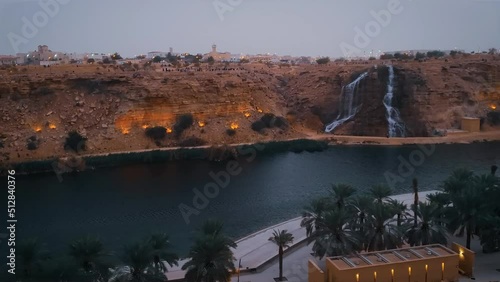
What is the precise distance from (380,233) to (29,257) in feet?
34.6

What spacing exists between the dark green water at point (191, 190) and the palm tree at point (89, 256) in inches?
248

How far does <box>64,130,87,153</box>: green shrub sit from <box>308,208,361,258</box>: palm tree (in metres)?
27.2

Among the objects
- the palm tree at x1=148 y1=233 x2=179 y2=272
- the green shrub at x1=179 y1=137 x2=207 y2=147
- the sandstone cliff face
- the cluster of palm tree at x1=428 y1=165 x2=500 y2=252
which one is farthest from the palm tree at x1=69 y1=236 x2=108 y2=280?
the sandstone cliff face

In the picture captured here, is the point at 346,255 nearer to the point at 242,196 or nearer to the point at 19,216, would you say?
the point at 242,196

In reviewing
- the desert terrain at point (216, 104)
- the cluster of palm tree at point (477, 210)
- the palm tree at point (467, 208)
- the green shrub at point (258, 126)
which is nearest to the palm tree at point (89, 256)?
the cluster of palm tree at point (477, 210)

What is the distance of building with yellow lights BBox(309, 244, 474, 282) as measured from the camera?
13555 millimetres

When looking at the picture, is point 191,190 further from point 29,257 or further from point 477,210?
point 477,210

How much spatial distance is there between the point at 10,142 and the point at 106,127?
7.61 meters

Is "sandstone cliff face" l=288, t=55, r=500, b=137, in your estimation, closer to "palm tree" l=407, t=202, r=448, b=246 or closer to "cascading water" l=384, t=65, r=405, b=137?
"cascading water" l=384, t=65, r=405, b=137

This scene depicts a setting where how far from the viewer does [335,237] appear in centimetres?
1509

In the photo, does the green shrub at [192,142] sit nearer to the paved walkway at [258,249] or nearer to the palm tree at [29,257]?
the paved walkway at [258,249]

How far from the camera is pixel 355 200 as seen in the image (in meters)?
17.2

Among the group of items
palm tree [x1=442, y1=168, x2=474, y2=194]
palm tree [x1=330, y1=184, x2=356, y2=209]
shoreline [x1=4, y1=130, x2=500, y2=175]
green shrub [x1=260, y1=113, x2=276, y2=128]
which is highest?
green shrub [x1=260, y1=113, x2=276, y2=128]

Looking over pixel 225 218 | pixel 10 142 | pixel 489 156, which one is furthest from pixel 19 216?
pixel 489 156
